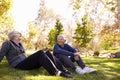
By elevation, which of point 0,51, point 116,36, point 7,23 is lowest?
point 116,36

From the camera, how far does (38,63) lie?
721 centimetres

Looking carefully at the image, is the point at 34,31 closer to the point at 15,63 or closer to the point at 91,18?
the point at 91,18

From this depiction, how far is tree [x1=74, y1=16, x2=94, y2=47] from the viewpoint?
38.2 metres

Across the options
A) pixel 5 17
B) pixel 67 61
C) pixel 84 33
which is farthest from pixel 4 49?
pixel 84 33

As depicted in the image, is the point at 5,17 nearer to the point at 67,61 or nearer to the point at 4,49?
the point at 67,61

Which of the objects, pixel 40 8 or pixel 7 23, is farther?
pixel 40 8

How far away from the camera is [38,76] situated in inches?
276

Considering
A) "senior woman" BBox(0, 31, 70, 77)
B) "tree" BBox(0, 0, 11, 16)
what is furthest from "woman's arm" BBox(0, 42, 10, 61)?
"tree" BBox(0, 0, 11, 16)

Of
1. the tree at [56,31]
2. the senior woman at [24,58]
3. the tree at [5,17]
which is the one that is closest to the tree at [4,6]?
the tree at [5,17]

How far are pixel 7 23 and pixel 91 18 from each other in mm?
17919

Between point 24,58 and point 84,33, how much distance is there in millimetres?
31331

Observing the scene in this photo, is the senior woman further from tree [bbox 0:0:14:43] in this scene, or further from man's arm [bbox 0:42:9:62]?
tree [bbox 0:0:14:43]

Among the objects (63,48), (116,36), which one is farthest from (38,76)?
(116,36)

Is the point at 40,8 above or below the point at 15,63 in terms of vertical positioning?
below
